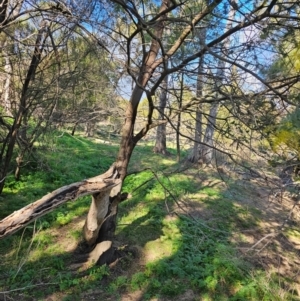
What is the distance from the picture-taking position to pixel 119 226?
5656mm

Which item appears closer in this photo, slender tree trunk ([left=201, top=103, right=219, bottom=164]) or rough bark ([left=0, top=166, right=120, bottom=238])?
rough bark ([left=0, top=166, right=120, bottom=238])

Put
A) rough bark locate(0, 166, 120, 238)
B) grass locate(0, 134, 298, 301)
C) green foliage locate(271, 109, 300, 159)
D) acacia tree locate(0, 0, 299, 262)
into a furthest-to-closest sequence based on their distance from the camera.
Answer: grass locate(0, 134, 298, 301) → acacia tree locate(0, 0, 299, 262) → rough bark locate(0, 166, 120, 238) → green foliage locate(271, 109, 300, 159)

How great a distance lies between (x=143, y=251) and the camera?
5090 mm

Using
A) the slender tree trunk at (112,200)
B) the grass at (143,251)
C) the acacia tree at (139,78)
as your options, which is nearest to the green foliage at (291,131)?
the acacia tree at (139,78)

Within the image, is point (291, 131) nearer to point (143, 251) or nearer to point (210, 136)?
point (143, 251)

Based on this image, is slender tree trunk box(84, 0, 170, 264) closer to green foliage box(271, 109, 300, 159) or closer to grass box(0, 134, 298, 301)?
grass box(0, 134, 298, 301)

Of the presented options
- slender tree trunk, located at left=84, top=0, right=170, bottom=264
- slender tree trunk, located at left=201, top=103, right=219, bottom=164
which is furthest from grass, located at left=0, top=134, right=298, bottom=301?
slender tree trunk, located at left=201, top=103, right=219, bottom=164

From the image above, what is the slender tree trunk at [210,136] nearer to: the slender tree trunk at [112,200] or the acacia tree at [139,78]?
the acacia tree at [139,78]

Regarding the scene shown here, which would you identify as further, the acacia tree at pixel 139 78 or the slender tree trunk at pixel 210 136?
the slender tree trunk at pixel 210 136

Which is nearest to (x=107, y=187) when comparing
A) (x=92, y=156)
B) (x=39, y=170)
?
(x=39, y=170)

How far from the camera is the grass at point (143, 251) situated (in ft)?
13.5

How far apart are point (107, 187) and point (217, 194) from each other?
4464mm

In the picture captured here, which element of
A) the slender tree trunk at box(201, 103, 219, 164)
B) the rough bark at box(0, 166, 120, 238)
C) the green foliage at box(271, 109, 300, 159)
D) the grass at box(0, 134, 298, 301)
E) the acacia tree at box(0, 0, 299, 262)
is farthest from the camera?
the grass at box(0, 134, 298, 301)

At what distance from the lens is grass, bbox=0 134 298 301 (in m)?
4.11
